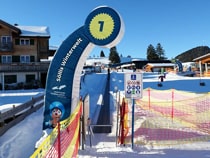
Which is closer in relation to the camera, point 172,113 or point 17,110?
point 172,113

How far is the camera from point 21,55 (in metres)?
32.3

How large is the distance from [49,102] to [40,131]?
1.35m

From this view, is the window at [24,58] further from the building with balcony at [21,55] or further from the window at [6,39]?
the window at [6,39]

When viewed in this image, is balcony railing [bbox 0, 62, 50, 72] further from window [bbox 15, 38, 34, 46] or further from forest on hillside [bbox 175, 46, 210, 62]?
forest on hillside [bbox 175, 46, 210, 62]

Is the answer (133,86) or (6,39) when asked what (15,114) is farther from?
(6,39)

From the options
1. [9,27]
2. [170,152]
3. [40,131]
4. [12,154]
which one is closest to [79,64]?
[40,131]

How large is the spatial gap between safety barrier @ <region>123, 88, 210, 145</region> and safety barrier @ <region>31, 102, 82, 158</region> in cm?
212

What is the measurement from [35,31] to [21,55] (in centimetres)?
352

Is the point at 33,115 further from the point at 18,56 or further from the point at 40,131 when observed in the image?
the point at 18,56

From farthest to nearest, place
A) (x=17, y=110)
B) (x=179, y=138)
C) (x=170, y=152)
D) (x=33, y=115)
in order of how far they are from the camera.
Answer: (x=33, y=115), (x=17, y=110), (x=179, y=138), (x=170, y=152)

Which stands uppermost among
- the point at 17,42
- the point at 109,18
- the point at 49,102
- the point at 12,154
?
the point at 17,42

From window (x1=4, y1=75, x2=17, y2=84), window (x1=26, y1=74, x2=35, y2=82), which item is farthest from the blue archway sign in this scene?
window (x1=4, y1=75, x2=17, y2=84)

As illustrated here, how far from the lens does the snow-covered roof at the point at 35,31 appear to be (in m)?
32.0

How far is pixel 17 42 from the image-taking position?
32125 mm
